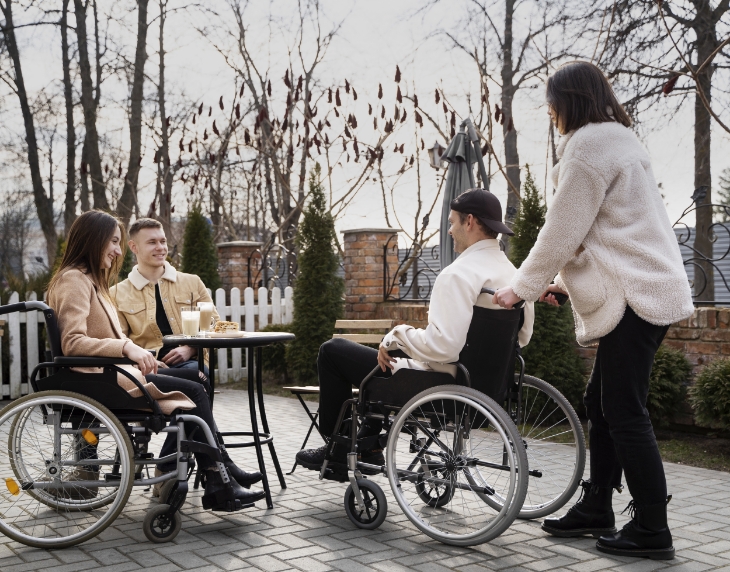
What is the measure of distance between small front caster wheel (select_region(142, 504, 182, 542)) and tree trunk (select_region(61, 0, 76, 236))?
15.7 meters

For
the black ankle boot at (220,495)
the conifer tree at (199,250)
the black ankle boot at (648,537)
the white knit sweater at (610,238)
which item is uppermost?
the conifer tree at (199,250)

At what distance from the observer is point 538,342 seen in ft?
23.0

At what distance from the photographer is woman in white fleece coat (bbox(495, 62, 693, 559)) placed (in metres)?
3.19

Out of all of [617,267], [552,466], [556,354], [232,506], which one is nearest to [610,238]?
[617,267]

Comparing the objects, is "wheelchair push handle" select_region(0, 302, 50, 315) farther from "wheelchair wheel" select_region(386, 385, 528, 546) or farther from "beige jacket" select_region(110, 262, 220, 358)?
"wheelchair wheel" select_region(386, 385, 528, 546)

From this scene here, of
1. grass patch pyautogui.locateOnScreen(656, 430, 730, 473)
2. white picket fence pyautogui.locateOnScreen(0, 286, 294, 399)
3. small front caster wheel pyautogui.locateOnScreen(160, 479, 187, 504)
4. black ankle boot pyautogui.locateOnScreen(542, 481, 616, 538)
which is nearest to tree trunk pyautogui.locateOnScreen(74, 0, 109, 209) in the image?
white picket fence pyautogui.locateOnScreen(0, 286, 294, 399)

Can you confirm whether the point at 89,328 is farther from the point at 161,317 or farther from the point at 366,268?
the point at 366,268

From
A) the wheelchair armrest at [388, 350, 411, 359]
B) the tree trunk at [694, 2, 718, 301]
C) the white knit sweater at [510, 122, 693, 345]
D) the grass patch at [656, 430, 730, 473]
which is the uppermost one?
the tree trunk at [694, 2, 718, 301]

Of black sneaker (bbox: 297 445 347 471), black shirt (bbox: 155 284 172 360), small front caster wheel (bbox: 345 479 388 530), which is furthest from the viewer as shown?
black shirt (bbox: 155 284 172 360)

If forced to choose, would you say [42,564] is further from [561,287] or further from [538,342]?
[538,342]

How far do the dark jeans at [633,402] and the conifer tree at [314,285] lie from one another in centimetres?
642

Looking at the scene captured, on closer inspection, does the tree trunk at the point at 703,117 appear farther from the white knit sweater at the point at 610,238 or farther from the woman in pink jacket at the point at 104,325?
the woman in pink jacket at the point at 104,325

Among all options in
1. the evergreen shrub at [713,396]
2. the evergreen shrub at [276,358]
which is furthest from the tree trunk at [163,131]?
the evergreen shrub at [713,396]

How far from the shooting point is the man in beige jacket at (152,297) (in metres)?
4.59
